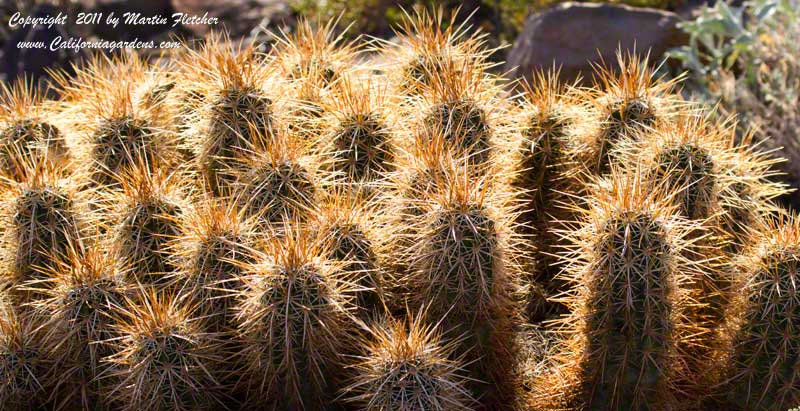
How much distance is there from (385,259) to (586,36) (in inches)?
172

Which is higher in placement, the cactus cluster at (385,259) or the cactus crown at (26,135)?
the cactus crown at (26,135)

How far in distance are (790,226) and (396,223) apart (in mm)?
1420

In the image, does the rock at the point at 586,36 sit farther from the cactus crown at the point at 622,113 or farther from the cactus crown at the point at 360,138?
the cactus crown at the point at 360,138

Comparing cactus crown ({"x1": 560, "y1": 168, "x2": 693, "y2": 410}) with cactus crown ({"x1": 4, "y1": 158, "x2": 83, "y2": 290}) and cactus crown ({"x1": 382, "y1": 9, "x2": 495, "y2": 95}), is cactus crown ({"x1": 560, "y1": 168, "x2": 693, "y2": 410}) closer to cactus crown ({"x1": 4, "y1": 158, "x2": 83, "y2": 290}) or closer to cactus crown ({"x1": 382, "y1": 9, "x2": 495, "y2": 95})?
cactus crown ({"x1": 382, "y1": 9, "x2": 495, "y2": 95})

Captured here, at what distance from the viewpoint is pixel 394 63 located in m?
4.80

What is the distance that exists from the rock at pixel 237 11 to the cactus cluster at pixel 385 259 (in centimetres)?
661

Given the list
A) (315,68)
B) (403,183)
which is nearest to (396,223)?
(403,183)

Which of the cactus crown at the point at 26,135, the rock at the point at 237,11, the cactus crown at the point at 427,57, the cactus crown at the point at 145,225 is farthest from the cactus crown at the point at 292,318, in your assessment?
the rock at the point at 237,11

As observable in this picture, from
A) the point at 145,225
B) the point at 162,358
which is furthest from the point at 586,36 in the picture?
the point at 162,358

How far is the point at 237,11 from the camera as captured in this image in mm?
11391

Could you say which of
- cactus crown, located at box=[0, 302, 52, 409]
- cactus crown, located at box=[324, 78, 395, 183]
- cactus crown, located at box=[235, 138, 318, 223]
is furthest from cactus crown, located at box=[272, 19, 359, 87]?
cactus crown, located at box=[0, 302, 52, 409]

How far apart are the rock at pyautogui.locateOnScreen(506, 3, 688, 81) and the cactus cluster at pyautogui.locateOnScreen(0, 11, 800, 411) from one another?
3010 millimetres

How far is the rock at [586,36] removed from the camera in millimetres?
7457

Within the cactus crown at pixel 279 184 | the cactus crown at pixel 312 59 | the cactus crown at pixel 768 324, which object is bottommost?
the cactus crown at pixel 768 324
